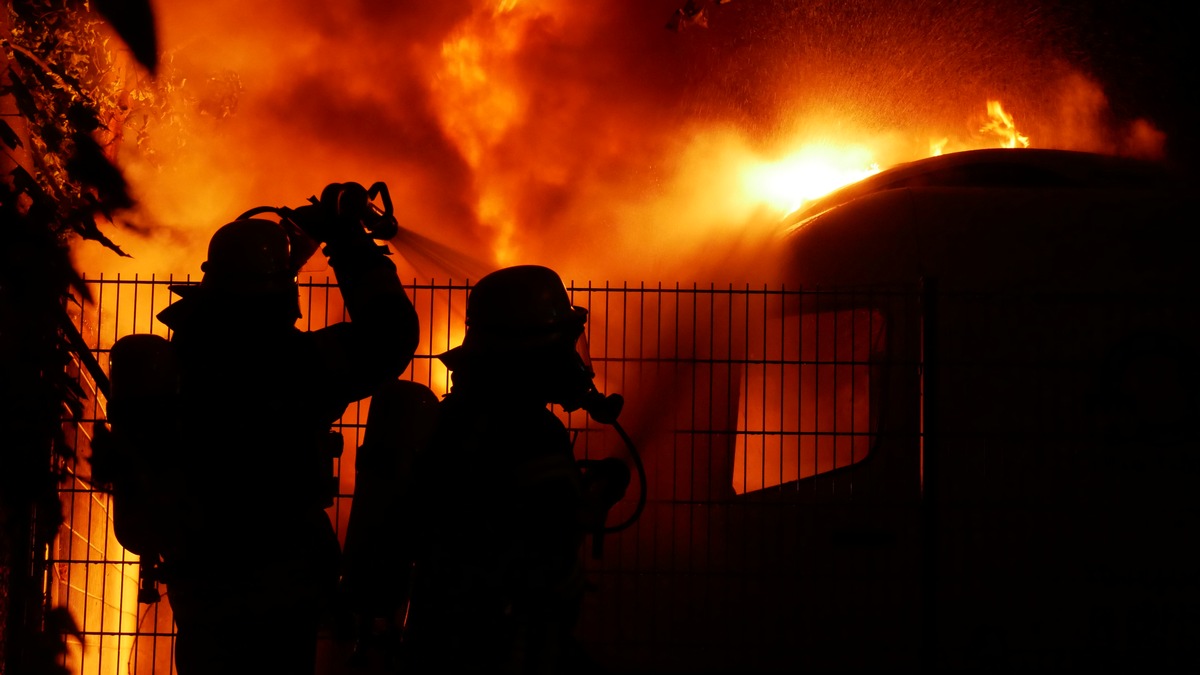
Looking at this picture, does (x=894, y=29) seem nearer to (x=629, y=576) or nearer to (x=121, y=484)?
(x=629, y=576)

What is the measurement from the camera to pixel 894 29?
35.7ft

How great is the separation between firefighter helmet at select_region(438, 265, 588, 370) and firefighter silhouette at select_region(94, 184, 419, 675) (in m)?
0.36

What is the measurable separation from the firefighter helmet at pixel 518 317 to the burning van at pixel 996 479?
2.06 meters

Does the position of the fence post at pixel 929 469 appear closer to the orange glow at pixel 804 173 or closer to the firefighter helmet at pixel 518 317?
the firefighter helmet at pixel 518 317

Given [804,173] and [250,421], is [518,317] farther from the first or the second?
[804,173]

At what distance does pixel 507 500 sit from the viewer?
2883 mm

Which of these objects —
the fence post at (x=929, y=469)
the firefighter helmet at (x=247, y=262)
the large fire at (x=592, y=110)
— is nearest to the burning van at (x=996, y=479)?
the fence post at (x=929, y=469)

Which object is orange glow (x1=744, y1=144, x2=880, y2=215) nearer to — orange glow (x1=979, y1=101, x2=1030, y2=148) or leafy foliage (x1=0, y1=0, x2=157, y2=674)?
orange glow (x1=979, y1=101, x2=1030, y2=148)

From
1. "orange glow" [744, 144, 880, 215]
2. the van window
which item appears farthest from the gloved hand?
"orange glow" [744, 144, 880, 215]

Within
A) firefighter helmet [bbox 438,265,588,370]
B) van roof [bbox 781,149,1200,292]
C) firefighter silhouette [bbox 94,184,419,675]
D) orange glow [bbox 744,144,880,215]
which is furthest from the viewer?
orange glow [bbox 744,144,880,215]

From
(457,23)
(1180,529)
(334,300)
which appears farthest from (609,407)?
(457,23)

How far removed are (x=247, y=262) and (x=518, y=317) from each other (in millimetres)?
999

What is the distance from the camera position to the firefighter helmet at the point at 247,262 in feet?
11.2

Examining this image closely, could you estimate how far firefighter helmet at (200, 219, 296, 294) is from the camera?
341 centimetres
